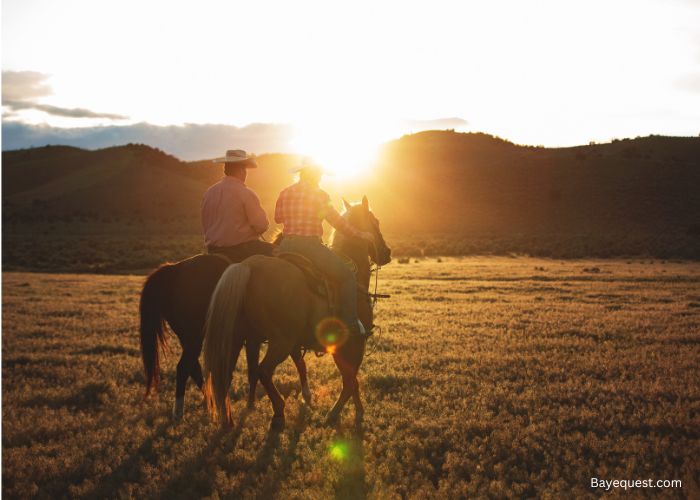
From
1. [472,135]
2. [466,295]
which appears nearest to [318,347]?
[466,295]

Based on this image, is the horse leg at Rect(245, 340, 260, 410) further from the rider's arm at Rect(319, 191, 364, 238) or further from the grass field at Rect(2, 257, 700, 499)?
the rider's arm at Rect(319, 191, 364, 238)

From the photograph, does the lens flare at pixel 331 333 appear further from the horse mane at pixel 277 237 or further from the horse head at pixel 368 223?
the horse mane at pixel 277 237

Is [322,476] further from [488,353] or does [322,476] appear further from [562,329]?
[562,329]

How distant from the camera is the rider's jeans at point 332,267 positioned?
16.9ft

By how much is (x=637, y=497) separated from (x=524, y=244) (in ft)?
130

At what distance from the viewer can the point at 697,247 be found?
30031 mm

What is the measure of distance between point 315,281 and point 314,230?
0.66m

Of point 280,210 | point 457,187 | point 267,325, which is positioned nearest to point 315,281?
point 267,325

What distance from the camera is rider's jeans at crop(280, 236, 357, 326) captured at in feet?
16.9

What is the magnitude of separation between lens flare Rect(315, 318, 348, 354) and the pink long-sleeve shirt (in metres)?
1.69

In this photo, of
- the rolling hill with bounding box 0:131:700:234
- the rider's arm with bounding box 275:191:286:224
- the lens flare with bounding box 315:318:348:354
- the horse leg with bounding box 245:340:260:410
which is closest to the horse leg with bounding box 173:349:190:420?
the horse leg with bounding box 245:340:260:410

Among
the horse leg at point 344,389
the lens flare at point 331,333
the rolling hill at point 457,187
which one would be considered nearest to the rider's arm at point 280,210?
the lens flare at point 331,333

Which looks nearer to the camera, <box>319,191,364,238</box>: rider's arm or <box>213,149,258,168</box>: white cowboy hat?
<box>319,191,364,238</box>: rider's arm

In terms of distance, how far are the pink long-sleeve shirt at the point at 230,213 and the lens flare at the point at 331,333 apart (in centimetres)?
169
